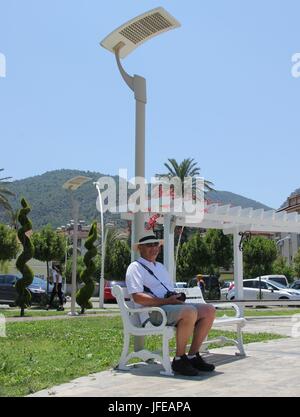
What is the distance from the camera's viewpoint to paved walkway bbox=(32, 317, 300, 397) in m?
4.79

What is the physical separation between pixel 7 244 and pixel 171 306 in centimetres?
3646

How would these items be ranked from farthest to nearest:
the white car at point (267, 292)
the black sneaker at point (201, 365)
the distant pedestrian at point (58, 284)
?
the white car at point (267, 292) < the distant pedestrian at point (58, 284) < the black sneaker at point (201, 365)

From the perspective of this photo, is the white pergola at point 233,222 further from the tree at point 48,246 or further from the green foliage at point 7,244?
the tree at point 48,246

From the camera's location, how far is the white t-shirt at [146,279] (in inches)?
238

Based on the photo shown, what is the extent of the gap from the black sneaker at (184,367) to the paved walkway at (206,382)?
11cm

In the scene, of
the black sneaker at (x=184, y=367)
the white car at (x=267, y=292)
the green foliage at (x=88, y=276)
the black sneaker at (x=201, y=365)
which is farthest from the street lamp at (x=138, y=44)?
the white car at (x=267, y=292)

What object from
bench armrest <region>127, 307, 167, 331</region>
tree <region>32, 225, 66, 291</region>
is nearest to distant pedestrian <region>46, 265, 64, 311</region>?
bench armrest <region>127, 307, 167, 331</region>

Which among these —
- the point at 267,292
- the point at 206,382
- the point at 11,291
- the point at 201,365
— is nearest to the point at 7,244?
the point at 11,291

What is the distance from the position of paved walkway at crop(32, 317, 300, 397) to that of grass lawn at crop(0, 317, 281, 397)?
0.30m

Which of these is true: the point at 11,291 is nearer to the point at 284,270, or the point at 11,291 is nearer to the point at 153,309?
the point at 153,309

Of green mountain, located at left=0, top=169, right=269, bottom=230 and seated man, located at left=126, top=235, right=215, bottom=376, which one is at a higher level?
green mountain, located at left=0, top=169, right=269, bottom=230

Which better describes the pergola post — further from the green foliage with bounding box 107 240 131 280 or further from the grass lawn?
the green foliage with bounding box 107 240 131 280

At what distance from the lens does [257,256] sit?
48.3 metres
